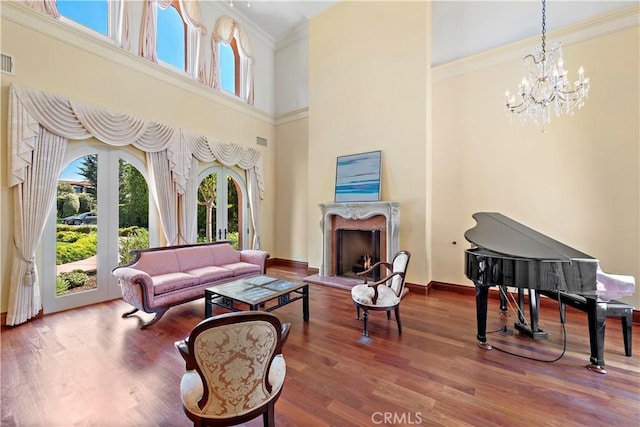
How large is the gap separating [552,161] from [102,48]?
Result: 280 inches

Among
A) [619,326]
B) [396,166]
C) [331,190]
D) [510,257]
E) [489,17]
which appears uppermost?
[489,17]

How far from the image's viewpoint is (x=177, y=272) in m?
4.05

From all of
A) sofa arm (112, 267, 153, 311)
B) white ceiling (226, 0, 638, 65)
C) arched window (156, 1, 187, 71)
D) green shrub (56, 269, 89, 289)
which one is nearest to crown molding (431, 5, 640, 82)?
white ceiling (226, 0, 638, 65)

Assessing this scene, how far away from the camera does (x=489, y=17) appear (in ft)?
14.6

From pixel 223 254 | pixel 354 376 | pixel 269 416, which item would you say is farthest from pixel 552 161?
pixel 223 254

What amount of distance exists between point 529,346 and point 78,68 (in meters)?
6.82

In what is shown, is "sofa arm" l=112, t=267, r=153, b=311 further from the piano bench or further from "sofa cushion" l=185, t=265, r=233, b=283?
the piano bench

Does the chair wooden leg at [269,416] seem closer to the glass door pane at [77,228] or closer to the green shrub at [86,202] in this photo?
the glass door pane at [77,228]

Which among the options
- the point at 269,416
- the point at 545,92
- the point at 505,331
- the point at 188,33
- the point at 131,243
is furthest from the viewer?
the point at 188,33

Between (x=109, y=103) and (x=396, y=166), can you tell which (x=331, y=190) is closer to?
(x=396, y=166)

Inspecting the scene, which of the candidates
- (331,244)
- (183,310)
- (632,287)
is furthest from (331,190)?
(632,287)

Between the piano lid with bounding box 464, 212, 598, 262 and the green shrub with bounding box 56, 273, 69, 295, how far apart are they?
5389 mm

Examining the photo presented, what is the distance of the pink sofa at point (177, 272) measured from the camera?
10.6 ft

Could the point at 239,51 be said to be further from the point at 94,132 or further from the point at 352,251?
the point at 352,251
